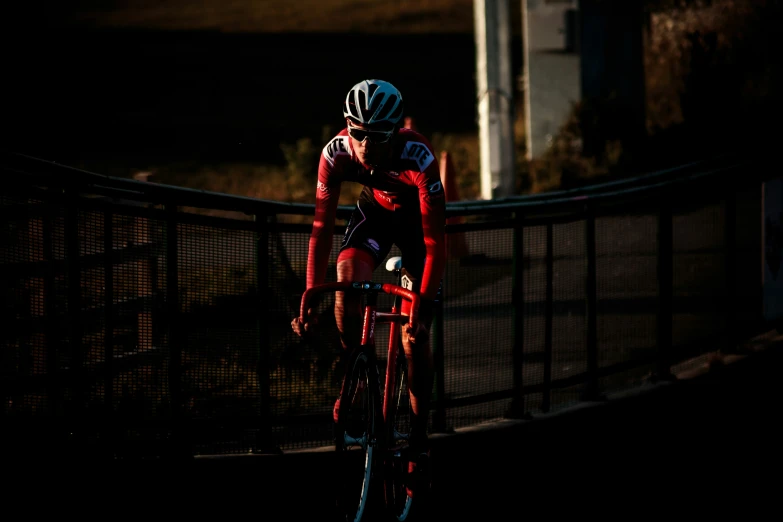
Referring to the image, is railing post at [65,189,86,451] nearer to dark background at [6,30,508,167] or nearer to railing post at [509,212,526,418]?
railing post at [509,212,526,418]

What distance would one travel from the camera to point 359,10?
52250 mm

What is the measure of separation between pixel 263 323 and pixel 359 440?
143cm

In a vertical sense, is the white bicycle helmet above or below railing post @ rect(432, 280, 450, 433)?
above

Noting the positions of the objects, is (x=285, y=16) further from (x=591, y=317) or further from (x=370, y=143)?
(x=370, y=143)

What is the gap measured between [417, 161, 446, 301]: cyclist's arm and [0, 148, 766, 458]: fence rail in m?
1.21

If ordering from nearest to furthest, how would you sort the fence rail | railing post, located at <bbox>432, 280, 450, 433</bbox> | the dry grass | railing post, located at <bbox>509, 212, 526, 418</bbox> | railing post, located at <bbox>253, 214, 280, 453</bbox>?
1. the fence rail
2. railing post, located at <bbox>253, 214, 280, 453</bbox>
3. railing post, located at <bbox>432, 280, 450, 433</bbox>
4. railing post, located at <bbox>509, 212, 526, 418</bbox>
5. the dry grass

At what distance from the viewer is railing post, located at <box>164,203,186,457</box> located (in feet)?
21.4

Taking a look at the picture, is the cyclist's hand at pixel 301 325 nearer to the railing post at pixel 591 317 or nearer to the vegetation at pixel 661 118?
the railing post at pixel 591 317

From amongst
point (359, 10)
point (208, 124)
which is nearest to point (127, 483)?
point (208, 124)

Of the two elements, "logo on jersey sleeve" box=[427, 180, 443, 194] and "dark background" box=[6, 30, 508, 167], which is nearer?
A: "logo on jersey sleeve" box=[427, 180, 443, 194]

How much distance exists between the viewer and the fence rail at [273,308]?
5.88 meters

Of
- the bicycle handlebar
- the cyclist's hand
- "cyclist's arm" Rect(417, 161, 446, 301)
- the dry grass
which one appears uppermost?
the dry grass

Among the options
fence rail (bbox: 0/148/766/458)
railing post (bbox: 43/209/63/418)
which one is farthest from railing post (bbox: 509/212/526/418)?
railing post (bbox: 43/209/63/418)

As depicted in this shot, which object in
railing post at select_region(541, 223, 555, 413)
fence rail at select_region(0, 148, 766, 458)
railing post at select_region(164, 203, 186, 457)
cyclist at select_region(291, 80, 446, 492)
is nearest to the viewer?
cyclist at select_region(291, 80, 446, 492)
